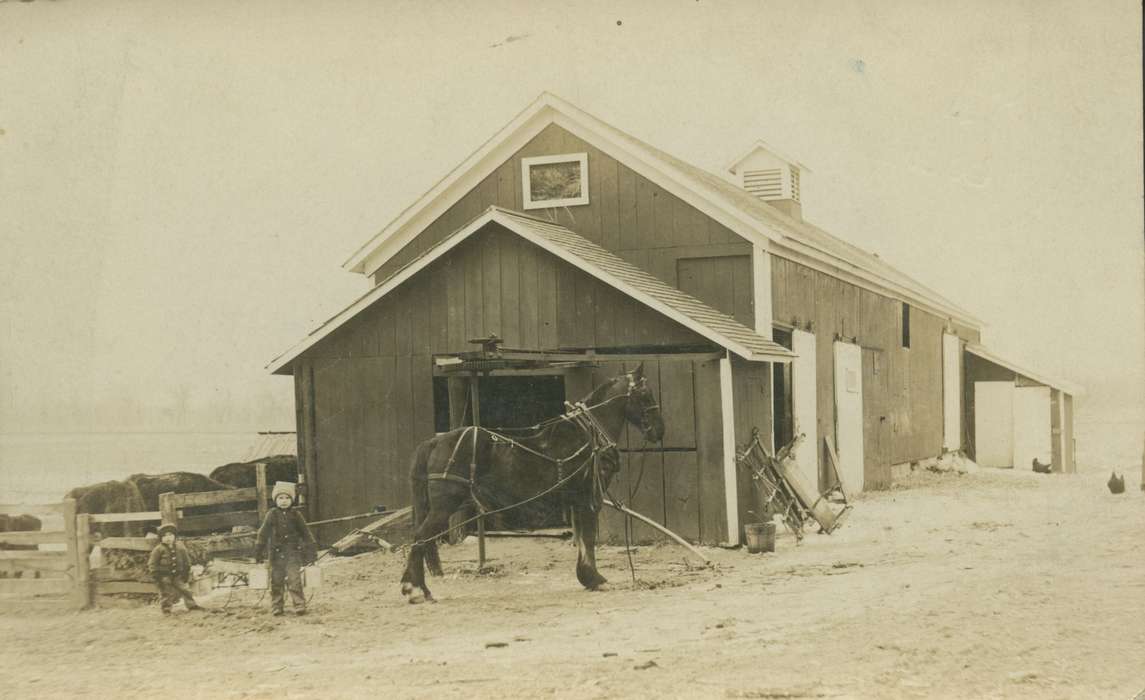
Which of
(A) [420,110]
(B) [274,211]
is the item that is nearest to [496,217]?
(A) [420,110]

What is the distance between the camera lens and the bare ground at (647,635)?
7.11m

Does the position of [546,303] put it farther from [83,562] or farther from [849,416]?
[849,416]

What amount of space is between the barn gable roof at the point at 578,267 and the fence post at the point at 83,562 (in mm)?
2293

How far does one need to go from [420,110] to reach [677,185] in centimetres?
391

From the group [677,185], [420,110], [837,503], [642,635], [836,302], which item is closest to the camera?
[642,635]

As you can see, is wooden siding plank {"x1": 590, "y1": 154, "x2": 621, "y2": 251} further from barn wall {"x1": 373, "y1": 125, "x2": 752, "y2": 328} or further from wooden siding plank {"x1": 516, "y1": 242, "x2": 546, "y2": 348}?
wooden siding plank {"x1": 516, "y1": 242, "x2": 546, "y2": 348}

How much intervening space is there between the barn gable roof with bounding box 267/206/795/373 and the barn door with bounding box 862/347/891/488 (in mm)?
5667

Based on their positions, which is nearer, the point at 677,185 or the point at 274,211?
the point at 274,211

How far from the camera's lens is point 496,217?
10.2 meters

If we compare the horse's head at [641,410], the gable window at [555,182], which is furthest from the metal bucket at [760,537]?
the gable window at [555,182]

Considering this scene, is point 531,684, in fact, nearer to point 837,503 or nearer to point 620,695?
point 620,695

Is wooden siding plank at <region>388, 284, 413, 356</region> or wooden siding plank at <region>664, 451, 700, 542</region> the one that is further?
wooden siding plank at <region>664, 451, 700, 542</region>

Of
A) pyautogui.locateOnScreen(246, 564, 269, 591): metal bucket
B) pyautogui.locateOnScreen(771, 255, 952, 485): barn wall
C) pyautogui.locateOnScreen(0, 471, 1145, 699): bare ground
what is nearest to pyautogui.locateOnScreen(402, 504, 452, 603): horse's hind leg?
pyautogui.locateOnScreen(0, 471, 1145, 699): bare ground

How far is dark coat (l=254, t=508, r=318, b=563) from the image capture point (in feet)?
27.0
